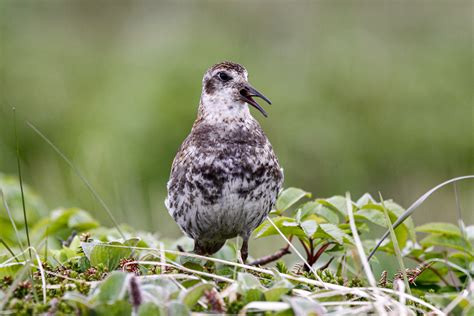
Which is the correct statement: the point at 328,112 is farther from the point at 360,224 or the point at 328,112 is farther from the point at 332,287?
the point at 332,287

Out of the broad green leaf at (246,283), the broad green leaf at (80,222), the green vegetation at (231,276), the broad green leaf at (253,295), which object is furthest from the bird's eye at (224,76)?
the broad green leaf at (253,295)

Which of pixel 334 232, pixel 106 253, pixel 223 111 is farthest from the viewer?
pixel 223 111

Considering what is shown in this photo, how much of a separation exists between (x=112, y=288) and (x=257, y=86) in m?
8.07

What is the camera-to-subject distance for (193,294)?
305 centimetres

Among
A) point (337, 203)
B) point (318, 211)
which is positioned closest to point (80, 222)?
point (318, 211)

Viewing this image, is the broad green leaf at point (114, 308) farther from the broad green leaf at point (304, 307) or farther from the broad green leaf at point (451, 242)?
the broad green leaf at point (451, 242)

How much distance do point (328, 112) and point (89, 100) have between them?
3.15 m

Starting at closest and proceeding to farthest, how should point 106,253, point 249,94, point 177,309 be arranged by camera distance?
point 177,309
point 106,253
point 249,94

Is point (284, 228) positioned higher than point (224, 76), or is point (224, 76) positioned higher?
point (224, 76)

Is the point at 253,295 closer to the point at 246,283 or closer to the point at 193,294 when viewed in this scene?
the point at 246,283

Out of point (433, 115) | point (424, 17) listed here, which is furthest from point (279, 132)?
point (424, 17)

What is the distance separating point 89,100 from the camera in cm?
1104

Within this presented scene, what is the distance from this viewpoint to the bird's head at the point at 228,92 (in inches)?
197

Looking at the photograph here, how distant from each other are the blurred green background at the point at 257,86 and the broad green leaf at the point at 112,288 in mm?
3447
